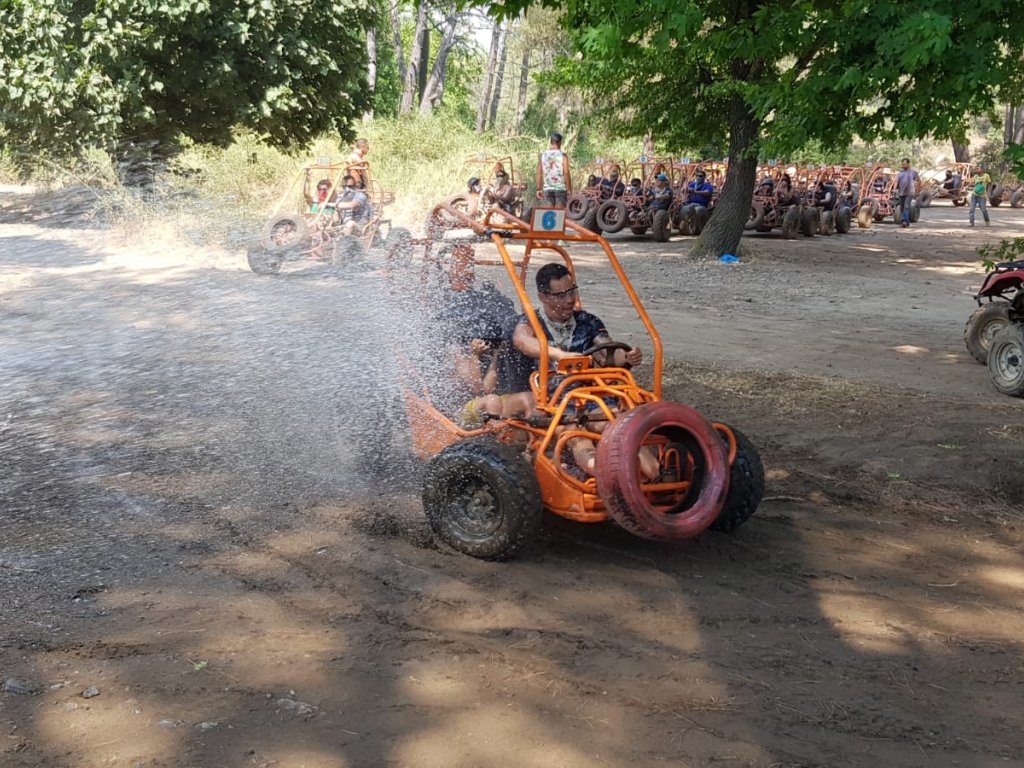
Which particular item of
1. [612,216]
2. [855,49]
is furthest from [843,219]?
[855,49]

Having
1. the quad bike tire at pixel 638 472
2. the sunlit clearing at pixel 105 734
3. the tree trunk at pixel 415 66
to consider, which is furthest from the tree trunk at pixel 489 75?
the sunlit clearing at pixel 105 734

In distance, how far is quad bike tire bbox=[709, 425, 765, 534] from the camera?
188 inches

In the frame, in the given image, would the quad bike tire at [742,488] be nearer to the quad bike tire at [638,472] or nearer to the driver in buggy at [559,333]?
the quad bike tire at [638,472]

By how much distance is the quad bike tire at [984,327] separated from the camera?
29.7 feet

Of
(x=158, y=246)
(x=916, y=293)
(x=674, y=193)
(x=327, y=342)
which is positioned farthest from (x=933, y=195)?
(x=327, y=342)

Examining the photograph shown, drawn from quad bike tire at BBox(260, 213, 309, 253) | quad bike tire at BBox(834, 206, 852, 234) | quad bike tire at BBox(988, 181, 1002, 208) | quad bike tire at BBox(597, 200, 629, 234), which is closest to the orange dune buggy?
quad bike tire at BBox(260, 213, 309, 253)

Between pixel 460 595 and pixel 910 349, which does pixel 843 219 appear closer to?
pixel 910 349

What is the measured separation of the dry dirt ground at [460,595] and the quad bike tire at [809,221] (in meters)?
14.2

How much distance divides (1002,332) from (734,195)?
8399mm

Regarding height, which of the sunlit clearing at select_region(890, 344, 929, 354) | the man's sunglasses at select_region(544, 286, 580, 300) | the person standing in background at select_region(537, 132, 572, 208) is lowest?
the sunlit clearing at select_region(890, 344, 929, 354)

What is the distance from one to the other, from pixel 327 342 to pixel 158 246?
758 centimetres

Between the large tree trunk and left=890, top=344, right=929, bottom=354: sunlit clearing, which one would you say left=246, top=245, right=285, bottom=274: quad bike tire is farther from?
left=890, top=344, right=929, bottom=354: sunlit clearing

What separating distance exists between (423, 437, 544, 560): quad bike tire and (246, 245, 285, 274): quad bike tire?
357 inches

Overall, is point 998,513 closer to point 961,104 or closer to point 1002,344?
point 961,104
